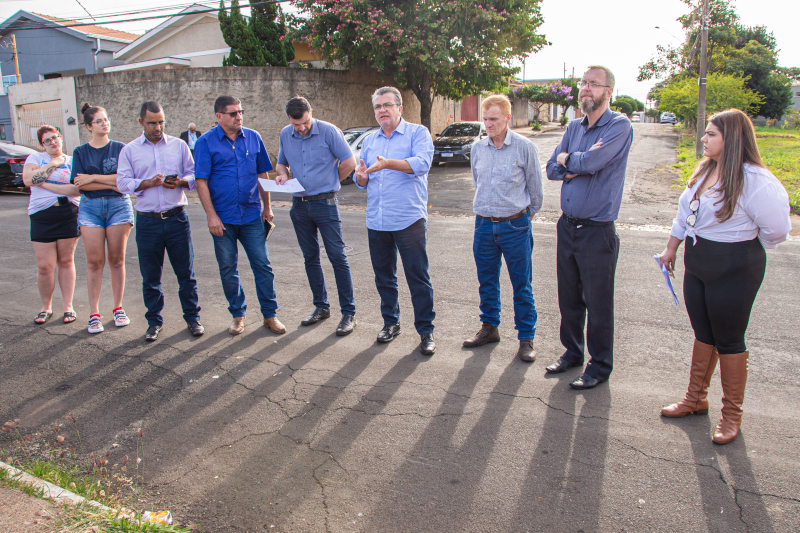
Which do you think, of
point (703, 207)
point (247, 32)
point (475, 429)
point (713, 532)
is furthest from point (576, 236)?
point (247, 32)

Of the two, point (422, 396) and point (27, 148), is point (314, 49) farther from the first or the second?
point (422, 396)

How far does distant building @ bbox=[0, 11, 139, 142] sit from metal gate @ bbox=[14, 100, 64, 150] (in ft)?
14.3

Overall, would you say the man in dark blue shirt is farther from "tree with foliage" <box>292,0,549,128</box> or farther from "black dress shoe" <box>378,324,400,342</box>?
"tree with foliage" <box>292,0,549,128</box>

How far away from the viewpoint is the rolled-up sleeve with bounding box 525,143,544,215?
4.20m

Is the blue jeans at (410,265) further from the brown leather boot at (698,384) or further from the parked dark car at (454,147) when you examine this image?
the parked dark car at (454,147)

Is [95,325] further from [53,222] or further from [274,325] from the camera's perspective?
[274,325]

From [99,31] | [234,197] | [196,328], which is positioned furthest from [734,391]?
[99,31]

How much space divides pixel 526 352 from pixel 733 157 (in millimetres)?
1926

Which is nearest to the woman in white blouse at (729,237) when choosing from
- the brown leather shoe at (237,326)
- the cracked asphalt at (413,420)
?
the cracked asphalt at (413,420)

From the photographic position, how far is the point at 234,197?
4.84 metres

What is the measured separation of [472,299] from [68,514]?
397cm

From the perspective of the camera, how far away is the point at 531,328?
432 cm

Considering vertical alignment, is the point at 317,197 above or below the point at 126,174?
below

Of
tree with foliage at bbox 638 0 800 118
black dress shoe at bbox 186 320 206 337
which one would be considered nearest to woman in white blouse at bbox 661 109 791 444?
black dress shoe at bbox 186 320 206 337
